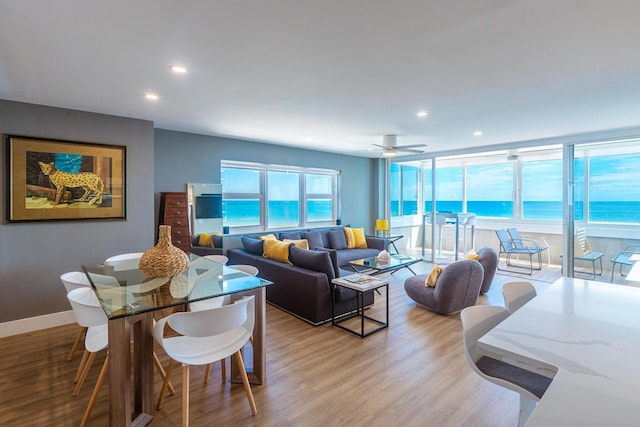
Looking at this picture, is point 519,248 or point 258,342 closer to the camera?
point 258,342

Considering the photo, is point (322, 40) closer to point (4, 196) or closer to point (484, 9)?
point (484, 9)

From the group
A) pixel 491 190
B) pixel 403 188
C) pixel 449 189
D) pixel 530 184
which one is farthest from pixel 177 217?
pixel 530 184

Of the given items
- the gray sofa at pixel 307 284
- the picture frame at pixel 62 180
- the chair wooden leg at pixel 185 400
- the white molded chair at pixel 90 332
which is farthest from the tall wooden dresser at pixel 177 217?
the chair wooden leg at pixel 185 400

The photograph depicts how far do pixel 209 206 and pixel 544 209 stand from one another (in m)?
7.39

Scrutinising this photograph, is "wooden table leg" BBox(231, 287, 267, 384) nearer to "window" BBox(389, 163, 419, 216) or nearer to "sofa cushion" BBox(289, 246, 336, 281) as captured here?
"sofa cushion" BBox(289, 246, 336, 281)

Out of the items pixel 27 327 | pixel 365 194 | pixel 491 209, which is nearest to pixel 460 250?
pixel 491 209

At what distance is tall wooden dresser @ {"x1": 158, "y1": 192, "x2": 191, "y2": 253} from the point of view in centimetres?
458

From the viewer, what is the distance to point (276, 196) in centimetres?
620

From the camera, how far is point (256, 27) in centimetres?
191

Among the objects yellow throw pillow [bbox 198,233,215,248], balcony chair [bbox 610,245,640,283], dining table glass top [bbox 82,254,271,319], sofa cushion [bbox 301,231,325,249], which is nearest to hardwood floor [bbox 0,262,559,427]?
dining table glass top [bbox 82,254,271,319]

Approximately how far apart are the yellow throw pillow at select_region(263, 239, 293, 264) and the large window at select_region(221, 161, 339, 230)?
137cm

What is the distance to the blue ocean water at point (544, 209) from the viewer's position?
4828 millimetres

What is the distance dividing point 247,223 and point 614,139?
6.04 m

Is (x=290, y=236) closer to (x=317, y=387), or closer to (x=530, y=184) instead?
(x=317, y=387)
